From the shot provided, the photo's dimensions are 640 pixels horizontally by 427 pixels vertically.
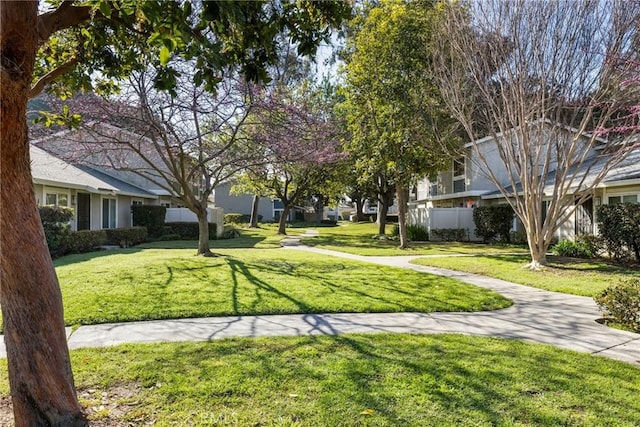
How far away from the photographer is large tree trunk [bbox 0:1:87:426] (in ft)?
9.34

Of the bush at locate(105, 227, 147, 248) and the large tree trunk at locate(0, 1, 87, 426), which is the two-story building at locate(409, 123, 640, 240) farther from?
the bush at locate(105, 227, 147, 248)

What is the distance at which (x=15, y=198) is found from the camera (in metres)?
2.92

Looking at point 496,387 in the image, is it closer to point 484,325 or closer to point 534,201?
point 484,325

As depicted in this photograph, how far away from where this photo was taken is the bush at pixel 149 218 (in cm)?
2316

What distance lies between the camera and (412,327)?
239 inches

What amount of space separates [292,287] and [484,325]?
12.8ft

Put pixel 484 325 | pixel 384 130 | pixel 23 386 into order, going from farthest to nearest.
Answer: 1. pixel 384 130
2. pixel 484 325
3. pixel 23 386

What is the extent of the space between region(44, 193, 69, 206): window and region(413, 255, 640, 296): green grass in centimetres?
1438

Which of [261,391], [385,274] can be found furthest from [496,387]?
[385,274]

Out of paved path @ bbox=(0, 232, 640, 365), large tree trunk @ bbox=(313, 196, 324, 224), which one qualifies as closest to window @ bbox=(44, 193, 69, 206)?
paved path @ bbox=(0, 232, 640, 365)

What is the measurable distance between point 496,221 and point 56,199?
20.7 metres

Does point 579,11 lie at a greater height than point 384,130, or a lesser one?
greater

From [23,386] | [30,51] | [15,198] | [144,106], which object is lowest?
[23,386]

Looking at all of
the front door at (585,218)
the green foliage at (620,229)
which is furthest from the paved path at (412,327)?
the front door at (585,218)
